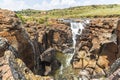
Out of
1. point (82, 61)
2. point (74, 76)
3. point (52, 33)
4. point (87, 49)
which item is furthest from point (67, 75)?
point (52, 33)

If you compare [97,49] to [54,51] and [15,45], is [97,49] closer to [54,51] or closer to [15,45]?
[54,51]

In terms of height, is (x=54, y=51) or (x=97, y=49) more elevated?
(x=97, y=49)

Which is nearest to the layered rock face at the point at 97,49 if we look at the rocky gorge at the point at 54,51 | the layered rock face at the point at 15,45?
the rocky gorge at the point at 54,51

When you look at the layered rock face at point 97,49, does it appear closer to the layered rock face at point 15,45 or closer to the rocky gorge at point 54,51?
the rocky gorge at point 54,51

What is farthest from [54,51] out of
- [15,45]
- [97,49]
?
[15,45]

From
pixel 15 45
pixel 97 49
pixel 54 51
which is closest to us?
pixel 15 45

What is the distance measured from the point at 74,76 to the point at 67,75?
261cm

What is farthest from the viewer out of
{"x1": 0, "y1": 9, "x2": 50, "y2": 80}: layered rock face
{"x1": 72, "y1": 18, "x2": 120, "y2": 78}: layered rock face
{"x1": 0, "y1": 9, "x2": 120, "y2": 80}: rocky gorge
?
{"x1": 72, "y1": 18, "x2": 120, "y2": 78}: layered rock face

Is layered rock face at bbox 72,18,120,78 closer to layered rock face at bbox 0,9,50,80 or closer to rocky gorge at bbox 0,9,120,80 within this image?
rocky gorge at bbox 0,9,120,80

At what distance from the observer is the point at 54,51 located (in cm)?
8500

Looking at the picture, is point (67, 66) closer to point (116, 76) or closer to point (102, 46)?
point (102, 46)

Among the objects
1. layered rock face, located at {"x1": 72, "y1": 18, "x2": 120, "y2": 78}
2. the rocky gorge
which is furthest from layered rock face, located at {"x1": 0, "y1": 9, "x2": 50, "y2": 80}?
layered rock face, located at {"x1": 72, "y1": 18, "x2": 120, "y2": 78}

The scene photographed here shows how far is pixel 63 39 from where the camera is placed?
11812cm

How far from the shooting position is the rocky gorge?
2586 cm
